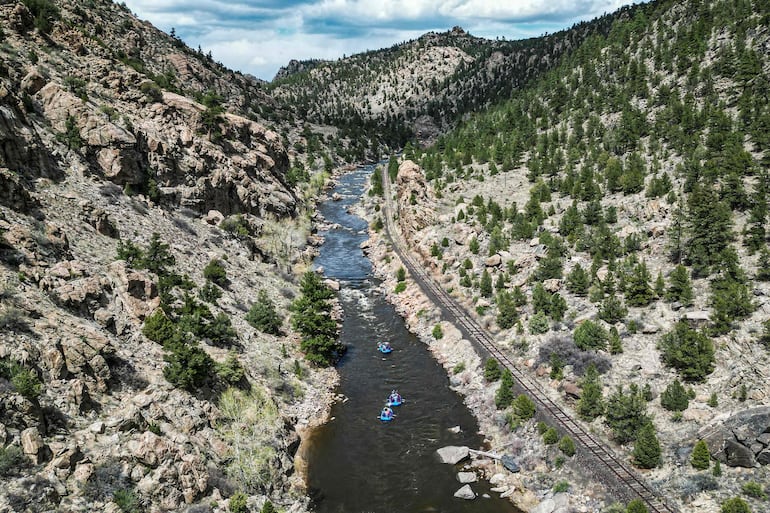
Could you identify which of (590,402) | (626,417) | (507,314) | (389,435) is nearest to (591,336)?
(590,402)

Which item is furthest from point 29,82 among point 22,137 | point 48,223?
point 48,223

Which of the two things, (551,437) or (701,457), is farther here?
(551,437)

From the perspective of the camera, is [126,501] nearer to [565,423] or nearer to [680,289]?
[565,423]

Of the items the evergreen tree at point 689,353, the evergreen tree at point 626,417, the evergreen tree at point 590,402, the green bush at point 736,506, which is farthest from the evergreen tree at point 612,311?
the green bush at point 736,506

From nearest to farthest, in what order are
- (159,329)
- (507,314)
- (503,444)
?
(159,329) → (503,444) → (507,314)

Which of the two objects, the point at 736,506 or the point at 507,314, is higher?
the point at 507,314
